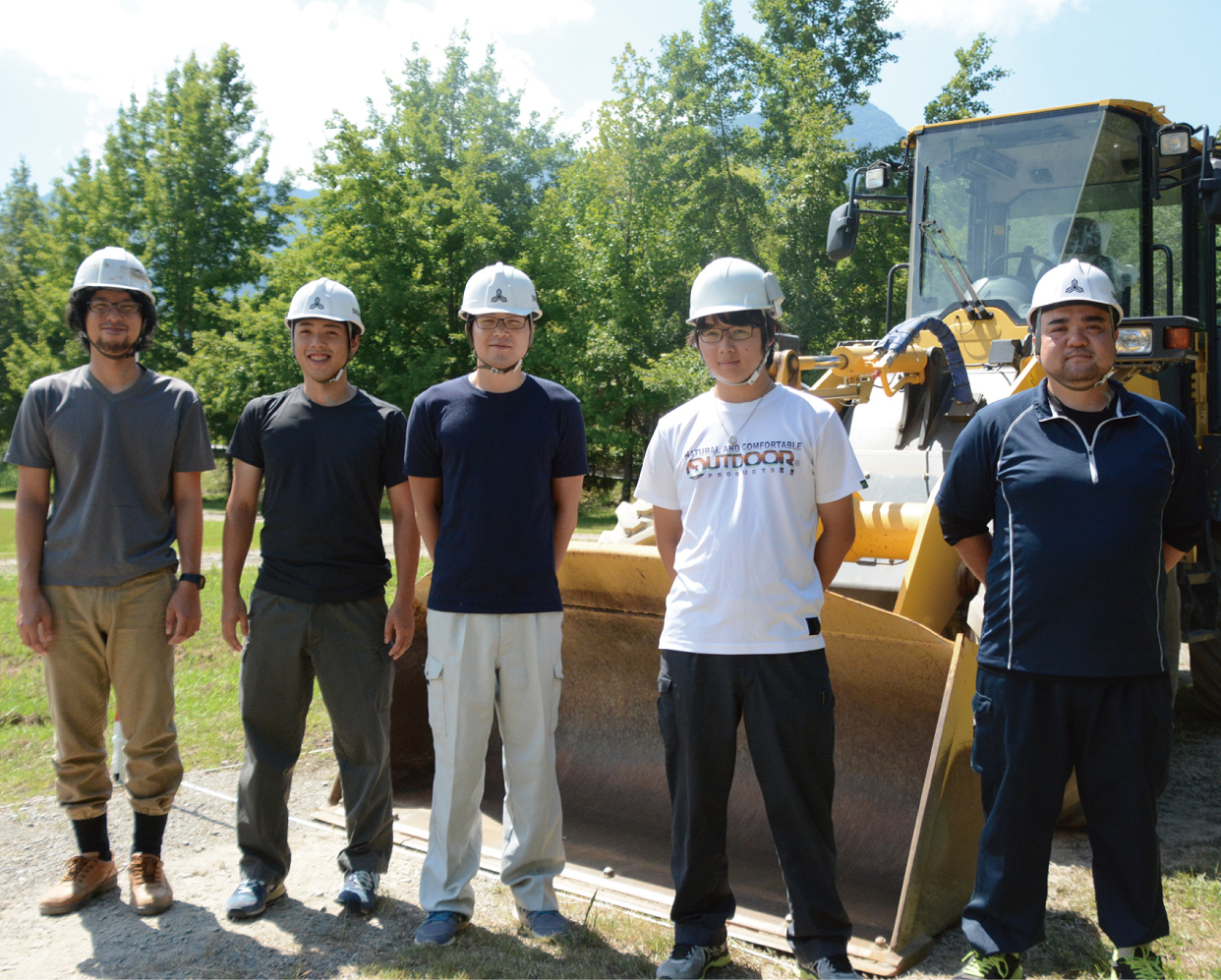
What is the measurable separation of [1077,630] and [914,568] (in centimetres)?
109

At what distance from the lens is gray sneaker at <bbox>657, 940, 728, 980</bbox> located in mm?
2828

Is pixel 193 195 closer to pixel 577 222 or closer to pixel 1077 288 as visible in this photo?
pixel 577 222

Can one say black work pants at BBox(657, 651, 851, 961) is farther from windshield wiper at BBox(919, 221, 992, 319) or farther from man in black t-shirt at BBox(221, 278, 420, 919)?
windshield wiper at BBox(919, 221, 992, 319)

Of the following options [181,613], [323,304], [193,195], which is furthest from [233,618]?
[193,195]

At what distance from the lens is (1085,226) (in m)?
5.00

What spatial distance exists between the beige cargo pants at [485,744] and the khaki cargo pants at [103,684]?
3.13 feet

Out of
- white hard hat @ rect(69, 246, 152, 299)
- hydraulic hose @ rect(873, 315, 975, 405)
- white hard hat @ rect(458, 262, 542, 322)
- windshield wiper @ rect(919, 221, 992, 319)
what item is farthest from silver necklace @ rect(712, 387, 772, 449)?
windshield wiper @ rect(919, 221, 992, 319)

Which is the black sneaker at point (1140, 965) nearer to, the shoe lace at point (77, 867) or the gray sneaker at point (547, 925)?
the gray sneaker at point (547, 925)

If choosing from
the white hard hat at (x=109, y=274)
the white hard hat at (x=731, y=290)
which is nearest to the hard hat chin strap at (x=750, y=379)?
the white hard hat at (x=731, y=290)

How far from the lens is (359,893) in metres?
3.37

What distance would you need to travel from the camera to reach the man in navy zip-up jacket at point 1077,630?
2.59m

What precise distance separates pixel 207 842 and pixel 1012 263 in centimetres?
444

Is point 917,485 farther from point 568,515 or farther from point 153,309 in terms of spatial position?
point 153,309

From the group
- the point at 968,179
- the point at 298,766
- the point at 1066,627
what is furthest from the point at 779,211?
the point at 1066,627
